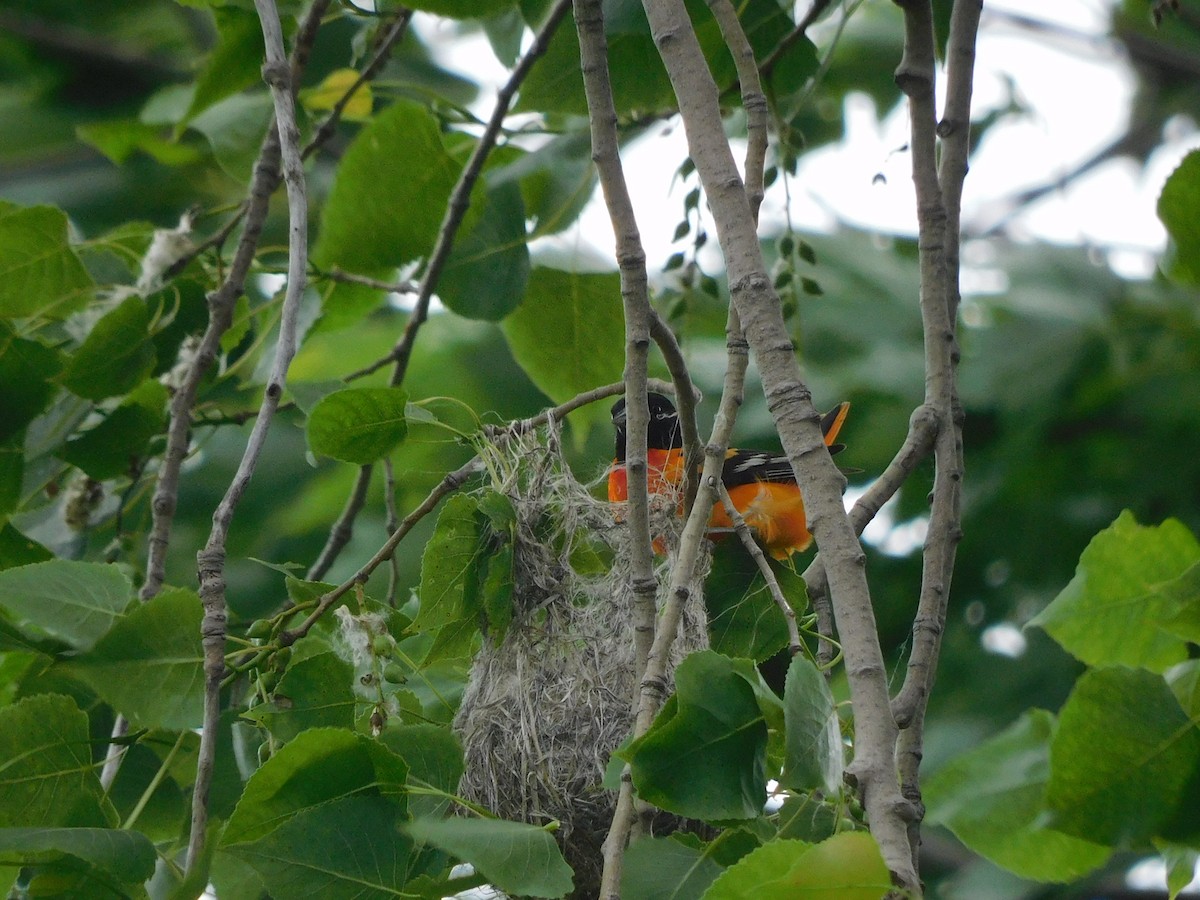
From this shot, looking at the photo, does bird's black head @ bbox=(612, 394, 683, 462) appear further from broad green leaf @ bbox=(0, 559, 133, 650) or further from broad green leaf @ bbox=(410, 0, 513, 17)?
broad green leaf @ bbox=(0, 559, 133, 650)

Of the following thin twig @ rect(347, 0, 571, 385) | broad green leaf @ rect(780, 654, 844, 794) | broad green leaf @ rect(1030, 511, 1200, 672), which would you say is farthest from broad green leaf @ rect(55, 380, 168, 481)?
broad green leaf @ rect(1030, 511, 1200, 672)

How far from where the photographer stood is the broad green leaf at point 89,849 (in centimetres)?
165

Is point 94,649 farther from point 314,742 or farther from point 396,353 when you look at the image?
point 396,353

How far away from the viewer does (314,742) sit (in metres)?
1.59

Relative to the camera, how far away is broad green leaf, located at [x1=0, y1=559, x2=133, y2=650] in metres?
1.87

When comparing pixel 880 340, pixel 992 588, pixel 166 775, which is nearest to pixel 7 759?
pixel 166 775

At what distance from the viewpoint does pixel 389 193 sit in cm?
268

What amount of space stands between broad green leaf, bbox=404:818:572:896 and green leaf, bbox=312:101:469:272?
1.49 metres

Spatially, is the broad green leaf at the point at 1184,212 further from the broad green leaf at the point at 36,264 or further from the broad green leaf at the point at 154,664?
the broad green leaf at the point at 36,264

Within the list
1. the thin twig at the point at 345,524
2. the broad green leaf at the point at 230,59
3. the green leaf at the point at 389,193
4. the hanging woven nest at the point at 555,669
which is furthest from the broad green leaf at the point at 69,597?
the broad green leaf at the point at 230,59

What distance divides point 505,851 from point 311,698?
0.50 meters

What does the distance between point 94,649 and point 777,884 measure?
118 centimetres

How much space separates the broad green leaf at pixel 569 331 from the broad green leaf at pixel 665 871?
1.44 meters

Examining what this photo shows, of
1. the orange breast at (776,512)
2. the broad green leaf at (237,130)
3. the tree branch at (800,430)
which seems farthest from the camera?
the orange breast at (776,512)
